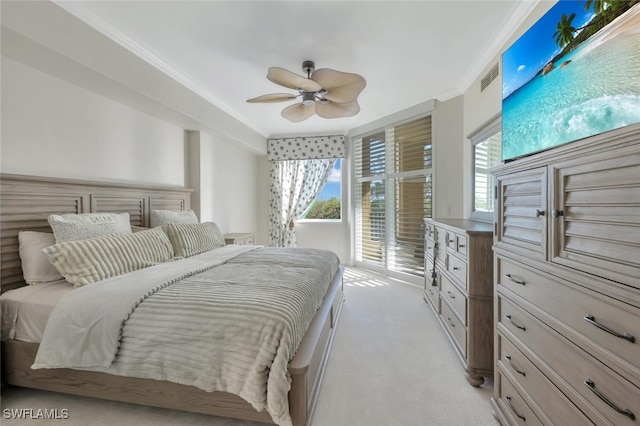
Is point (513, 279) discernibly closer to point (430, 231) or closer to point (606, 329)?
point (606, 329)

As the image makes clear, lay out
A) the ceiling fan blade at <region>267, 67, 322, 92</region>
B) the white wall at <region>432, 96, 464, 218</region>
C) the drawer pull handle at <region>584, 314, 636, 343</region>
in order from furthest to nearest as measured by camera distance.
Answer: the white wall at <region>432, 96, 464, 218</region> → the ceiling fan blade at <region>267, 67, 322, 92</region> → the drawer pull handle at <region>584, 314, 636, 343</region>

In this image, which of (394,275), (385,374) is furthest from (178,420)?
(394,275)

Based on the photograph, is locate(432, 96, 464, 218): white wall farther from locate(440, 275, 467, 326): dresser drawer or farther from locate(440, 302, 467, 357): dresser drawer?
locate(440, 302, 467, 357): dresser drawer

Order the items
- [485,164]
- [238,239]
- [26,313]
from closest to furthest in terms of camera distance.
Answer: [26,313] → [485,164] → [238,239]

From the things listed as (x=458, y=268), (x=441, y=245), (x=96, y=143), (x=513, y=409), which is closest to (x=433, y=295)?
(x=441, y=245)

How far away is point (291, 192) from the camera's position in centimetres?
536

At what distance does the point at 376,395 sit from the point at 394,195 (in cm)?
320

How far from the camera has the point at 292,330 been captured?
1.35 m

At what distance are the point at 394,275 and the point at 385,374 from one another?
8.41ft

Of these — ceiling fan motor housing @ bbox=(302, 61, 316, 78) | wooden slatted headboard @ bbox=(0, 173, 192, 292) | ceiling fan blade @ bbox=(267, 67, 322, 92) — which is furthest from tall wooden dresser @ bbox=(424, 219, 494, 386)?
wooden slatted headboard @ bbox=(0, 173, 192, 292)

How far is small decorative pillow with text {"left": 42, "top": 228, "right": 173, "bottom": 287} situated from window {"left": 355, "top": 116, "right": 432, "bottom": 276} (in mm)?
3290

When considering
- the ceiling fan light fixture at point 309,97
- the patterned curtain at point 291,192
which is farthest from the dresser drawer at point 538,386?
the patterned curtain at point 291,192

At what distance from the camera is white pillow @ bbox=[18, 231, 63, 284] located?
1.80 m

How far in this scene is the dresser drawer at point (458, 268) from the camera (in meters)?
1.93
